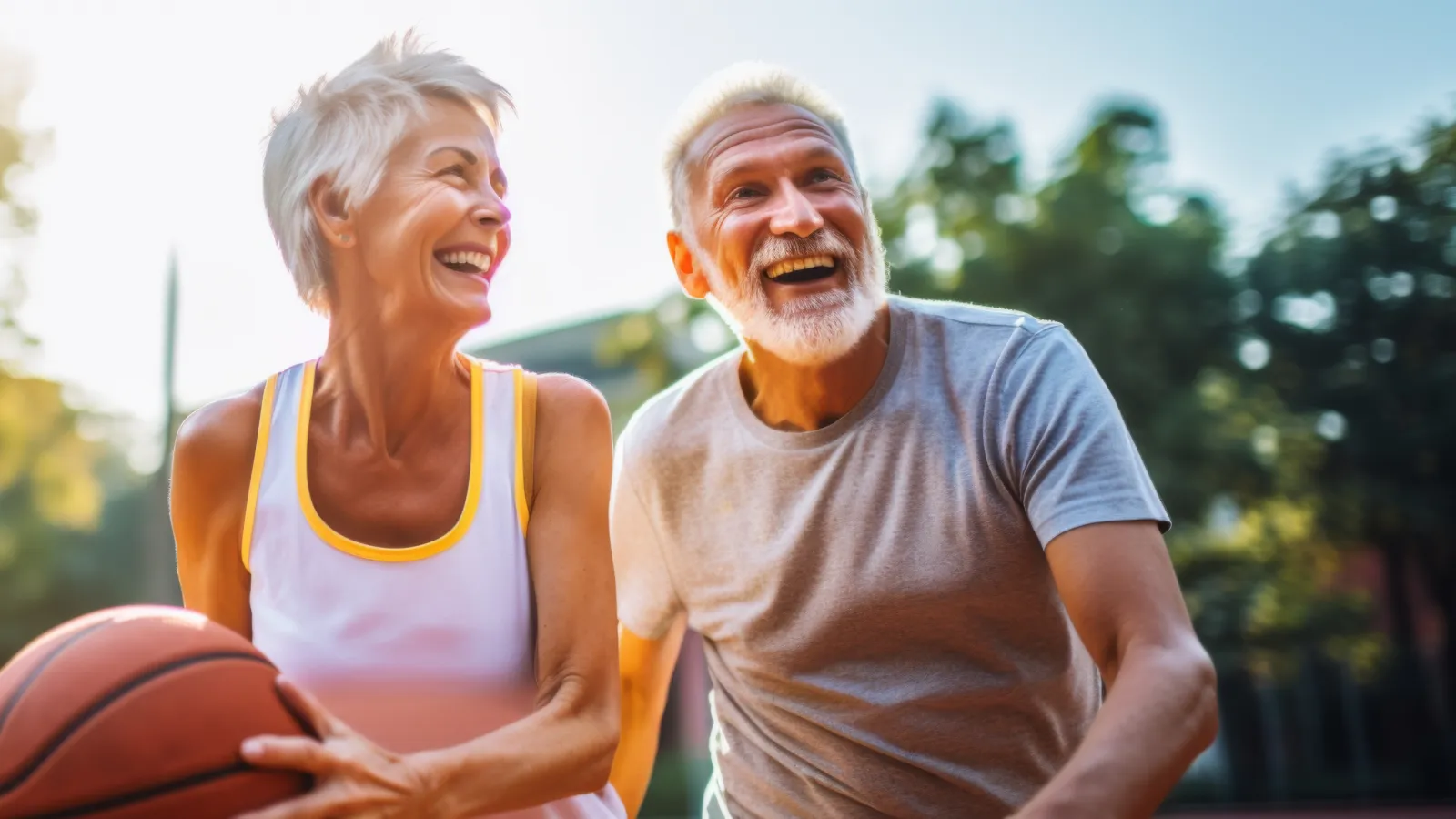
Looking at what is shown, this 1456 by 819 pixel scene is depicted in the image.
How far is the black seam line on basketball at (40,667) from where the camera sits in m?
1.92

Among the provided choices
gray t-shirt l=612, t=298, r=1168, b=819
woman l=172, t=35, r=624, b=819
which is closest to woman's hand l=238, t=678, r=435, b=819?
woman l=172, t=35, r=624, b=819

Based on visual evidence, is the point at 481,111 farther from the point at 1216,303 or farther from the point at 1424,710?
the point at 1424,710

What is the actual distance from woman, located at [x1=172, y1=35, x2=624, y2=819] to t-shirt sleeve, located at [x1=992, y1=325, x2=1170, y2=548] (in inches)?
34.5

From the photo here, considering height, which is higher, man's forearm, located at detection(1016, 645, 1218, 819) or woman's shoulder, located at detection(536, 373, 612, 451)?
woman's shoulder, located at detection(536, 373, 612, 451)

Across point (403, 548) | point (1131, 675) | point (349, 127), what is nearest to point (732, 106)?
point (349, 127)

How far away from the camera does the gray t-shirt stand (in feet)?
9.65

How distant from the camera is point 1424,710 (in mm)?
18734

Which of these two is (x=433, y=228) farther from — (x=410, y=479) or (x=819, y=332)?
(x=819, y=332)

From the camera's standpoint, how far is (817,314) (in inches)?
123

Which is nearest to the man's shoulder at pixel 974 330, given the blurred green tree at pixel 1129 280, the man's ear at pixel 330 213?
the man's ear at pixel 330 213

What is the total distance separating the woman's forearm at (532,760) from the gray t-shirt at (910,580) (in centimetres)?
83

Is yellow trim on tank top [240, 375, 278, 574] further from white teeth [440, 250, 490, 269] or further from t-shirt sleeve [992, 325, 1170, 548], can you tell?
t-shirt sleeve [992, 325, 1170, 548]

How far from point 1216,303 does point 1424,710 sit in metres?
6.65

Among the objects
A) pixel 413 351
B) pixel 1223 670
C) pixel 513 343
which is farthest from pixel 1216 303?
pixel 413 351
